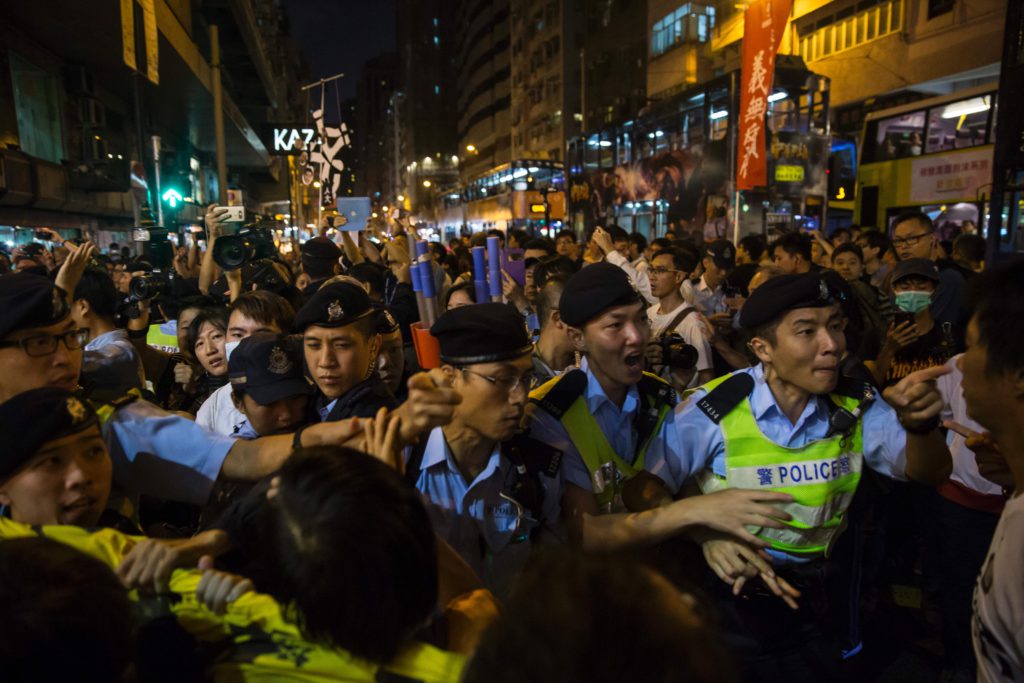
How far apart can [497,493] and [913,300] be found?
163 inches

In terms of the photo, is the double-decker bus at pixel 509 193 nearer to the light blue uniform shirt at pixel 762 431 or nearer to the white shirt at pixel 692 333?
the white shirt at pixel 692 333

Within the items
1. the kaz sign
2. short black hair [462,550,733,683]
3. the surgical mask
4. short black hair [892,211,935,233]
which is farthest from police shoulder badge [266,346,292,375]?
the kaz sign

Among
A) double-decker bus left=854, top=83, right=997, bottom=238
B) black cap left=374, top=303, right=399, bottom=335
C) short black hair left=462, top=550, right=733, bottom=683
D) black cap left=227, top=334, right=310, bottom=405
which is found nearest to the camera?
short black hair left=462, top=550, right=733, bottom=683

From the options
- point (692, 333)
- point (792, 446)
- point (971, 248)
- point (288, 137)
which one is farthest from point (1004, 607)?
point (288, 137)

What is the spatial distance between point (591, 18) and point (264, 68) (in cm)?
2625

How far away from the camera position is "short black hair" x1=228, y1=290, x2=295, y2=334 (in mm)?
4105

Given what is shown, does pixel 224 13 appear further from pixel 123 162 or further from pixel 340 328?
pixel 340 328

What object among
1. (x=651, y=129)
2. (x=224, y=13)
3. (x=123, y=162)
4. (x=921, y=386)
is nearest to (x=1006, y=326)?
(x=921, y=386)

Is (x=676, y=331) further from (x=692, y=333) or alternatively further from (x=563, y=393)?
(x=563, y=393)

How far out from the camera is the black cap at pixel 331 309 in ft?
10.7

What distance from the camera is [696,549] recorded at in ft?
9.05

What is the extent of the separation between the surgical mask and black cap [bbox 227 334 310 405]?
442cm

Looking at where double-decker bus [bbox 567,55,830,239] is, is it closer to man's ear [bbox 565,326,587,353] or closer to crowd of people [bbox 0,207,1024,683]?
crowd of people [bbox 0,207,1024,683]

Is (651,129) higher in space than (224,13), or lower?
lower
